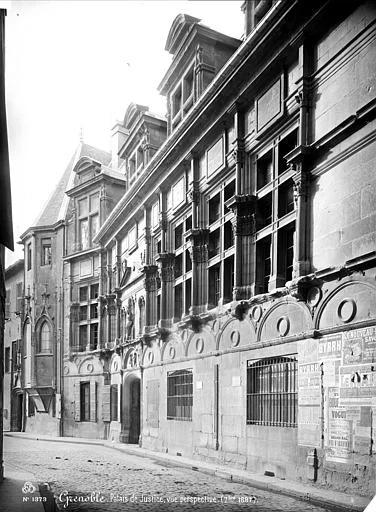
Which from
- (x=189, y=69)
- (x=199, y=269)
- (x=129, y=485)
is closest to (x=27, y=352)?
(x=129, y=485)

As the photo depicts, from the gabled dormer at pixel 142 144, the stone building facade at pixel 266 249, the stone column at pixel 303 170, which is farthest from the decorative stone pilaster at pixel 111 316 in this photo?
the stone column at pixel 303 170

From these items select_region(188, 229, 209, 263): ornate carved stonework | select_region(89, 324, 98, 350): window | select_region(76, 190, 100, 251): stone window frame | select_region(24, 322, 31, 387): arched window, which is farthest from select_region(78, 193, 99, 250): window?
select_region(89, 324, 98, 350): window

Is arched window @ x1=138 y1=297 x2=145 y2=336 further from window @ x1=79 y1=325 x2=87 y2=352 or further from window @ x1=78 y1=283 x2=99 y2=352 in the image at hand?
window @ x1=79 y1=325 x2=87 y2=352

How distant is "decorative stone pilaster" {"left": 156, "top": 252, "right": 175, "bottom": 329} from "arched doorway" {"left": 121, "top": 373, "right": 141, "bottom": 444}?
3.56m

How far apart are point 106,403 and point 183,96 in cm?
828

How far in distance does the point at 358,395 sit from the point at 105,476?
13.2ft

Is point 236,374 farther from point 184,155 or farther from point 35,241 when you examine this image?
point 184,155

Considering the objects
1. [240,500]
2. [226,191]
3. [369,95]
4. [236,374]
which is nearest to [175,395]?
[236,374]

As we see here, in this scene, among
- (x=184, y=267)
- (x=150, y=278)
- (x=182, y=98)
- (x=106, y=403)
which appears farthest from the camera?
(x=106, y=403)

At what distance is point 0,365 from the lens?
6.55 metres

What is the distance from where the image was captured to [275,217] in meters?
8.38

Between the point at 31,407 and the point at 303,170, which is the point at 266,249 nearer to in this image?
the point at 303,170

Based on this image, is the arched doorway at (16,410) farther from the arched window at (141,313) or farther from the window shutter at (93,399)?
the window shutter at (93,399)

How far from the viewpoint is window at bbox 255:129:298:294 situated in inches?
323
